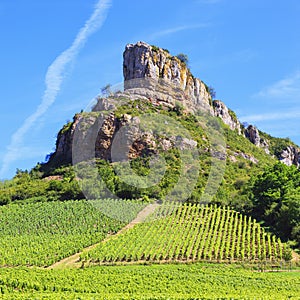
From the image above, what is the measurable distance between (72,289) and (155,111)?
53.8 m

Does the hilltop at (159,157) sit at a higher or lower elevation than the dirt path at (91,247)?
higher

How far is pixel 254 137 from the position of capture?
106438mm

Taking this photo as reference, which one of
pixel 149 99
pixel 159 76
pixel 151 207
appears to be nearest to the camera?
pixel 151 207

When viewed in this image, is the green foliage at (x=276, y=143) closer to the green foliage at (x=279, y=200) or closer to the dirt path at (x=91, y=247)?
the green foliage at (x=279, y=200)

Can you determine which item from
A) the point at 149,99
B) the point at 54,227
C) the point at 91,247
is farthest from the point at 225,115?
the point at 91,247

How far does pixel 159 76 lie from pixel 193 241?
51174 mm

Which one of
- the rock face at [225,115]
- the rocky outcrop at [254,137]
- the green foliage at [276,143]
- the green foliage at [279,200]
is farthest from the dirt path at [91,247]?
the green foliage at [276,143]

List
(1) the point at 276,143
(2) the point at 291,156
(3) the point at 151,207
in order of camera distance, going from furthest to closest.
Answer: (1) the point at 276,143 < (2) the point at 291,156 < (3) the point at 151,207

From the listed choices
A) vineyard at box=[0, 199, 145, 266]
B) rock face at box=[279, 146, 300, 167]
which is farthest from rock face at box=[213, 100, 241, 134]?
vineyard at box=[0, 199, 145, 266]

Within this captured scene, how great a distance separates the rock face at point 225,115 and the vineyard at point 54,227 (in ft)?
169

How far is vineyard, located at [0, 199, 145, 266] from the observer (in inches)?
1478

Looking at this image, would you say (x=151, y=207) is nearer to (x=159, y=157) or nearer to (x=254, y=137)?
(x=159, y=157)

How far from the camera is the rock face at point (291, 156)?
109719 millimetres

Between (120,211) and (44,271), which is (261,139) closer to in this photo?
(120,211)
